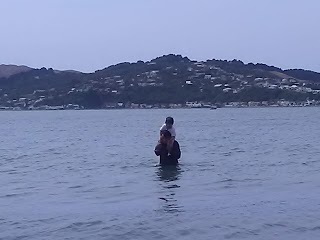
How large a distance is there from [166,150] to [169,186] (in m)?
4.70

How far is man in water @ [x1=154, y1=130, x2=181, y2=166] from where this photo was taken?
27.2m

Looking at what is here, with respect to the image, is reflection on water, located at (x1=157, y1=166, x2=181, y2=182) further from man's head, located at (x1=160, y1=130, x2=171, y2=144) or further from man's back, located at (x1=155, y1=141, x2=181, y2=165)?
man's head, located at (x1=160, y1=130, x2=171, y2=144)

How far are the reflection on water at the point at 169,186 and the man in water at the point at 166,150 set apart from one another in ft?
0.82

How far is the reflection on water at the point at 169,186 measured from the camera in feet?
61.2

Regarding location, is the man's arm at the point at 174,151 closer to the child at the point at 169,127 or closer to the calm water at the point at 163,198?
the child at the point at 169,127

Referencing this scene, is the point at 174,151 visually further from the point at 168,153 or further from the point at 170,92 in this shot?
the point at 170,92

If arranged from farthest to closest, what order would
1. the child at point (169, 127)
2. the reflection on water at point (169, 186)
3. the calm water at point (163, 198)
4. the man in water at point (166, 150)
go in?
the man in water at point (166, 150)
the child at point (169, 127)
the reflection on water at point (169, 186)
the calm water at point (163, 198)

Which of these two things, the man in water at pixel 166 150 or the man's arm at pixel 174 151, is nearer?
the man in water at pixel 166 150

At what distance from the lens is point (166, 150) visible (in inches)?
1091

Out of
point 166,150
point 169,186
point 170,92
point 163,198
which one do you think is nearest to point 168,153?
point 166,150

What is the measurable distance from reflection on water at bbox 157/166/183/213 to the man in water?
9.8 inches

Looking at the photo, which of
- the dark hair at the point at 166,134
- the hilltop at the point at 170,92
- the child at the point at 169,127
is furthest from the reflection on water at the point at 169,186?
the hilltop at the point at 170,92

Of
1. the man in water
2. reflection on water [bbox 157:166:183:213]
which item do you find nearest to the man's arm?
the man in water

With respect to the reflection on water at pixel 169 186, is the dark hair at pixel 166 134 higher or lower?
higher
